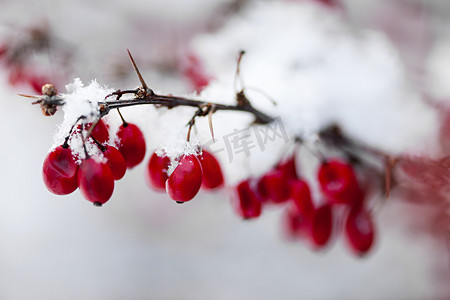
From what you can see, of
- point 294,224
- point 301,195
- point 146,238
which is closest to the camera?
point 301,195

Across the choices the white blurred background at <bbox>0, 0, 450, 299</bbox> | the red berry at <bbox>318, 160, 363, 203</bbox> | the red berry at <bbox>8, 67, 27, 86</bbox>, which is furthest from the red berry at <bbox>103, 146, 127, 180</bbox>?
the white blurred background at <bbox>0, 0, 450, 299</bbox>

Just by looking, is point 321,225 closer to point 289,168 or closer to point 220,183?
point 289,168

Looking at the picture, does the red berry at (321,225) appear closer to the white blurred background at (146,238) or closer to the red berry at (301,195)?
the red berry at (301,195)

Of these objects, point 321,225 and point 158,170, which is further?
point 321,225

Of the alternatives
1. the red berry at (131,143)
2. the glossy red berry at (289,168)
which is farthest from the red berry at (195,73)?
the red berry at (131,143)

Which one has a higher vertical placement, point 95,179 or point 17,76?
point 17,76

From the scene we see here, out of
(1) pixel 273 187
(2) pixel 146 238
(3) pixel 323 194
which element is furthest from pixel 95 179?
(2) pixel 146 238

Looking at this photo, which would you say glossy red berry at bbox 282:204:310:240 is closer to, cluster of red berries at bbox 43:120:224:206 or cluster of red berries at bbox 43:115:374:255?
cluster of red berries at bbox 43:115:374:255
